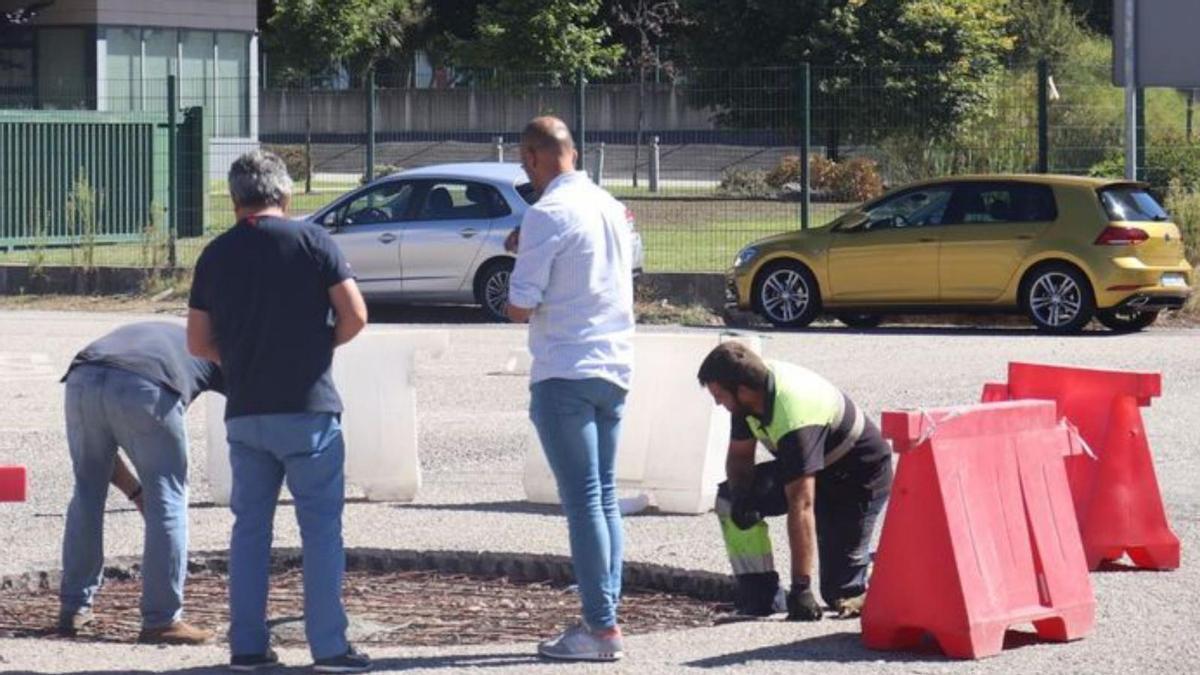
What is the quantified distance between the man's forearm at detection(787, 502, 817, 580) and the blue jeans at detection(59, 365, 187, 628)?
2218mm

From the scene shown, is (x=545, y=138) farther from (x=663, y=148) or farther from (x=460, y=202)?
(x=663, y=148)

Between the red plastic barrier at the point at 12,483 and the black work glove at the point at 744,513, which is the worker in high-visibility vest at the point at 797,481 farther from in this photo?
the red plastic barrier at the point at 12,483

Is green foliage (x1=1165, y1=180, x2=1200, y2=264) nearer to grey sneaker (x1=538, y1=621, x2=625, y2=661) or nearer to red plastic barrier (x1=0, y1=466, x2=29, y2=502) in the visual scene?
grey sneaker (x1=538, y1=621, x2=625, y2=661)

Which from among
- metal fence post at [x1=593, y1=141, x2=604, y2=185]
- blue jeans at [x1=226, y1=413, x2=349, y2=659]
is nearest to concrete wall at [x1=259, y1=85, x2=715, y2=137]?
metal fence post at [x1=593, y1=141, x2=604, y2=185]

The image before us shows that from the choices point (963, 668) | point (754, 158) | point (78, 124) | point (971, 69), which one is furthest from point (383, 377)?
point (78, 124)

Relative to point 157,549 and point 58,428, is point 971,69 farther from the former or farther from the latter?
point 157,549

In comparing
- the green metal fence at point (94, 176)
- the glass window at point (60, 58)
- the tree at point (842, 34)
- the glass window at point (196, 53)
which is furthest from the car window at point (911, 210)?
the glass window at point (196, 53)

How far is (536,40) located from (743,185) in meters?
23.2

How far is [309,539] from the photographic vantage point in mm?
7215

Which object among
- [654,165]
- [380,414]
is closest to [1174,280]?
[654,165]

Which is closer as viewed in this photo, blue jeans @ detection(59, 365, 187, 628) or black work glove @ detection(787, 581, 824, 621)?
blue jeans @ detection(59, 365, 187, 628)

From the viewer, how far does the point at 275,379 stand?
710 centimetres

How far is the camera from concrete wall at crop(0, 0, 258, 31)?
1737 inches

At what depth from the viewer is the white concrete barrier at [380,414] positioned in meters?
11.0
